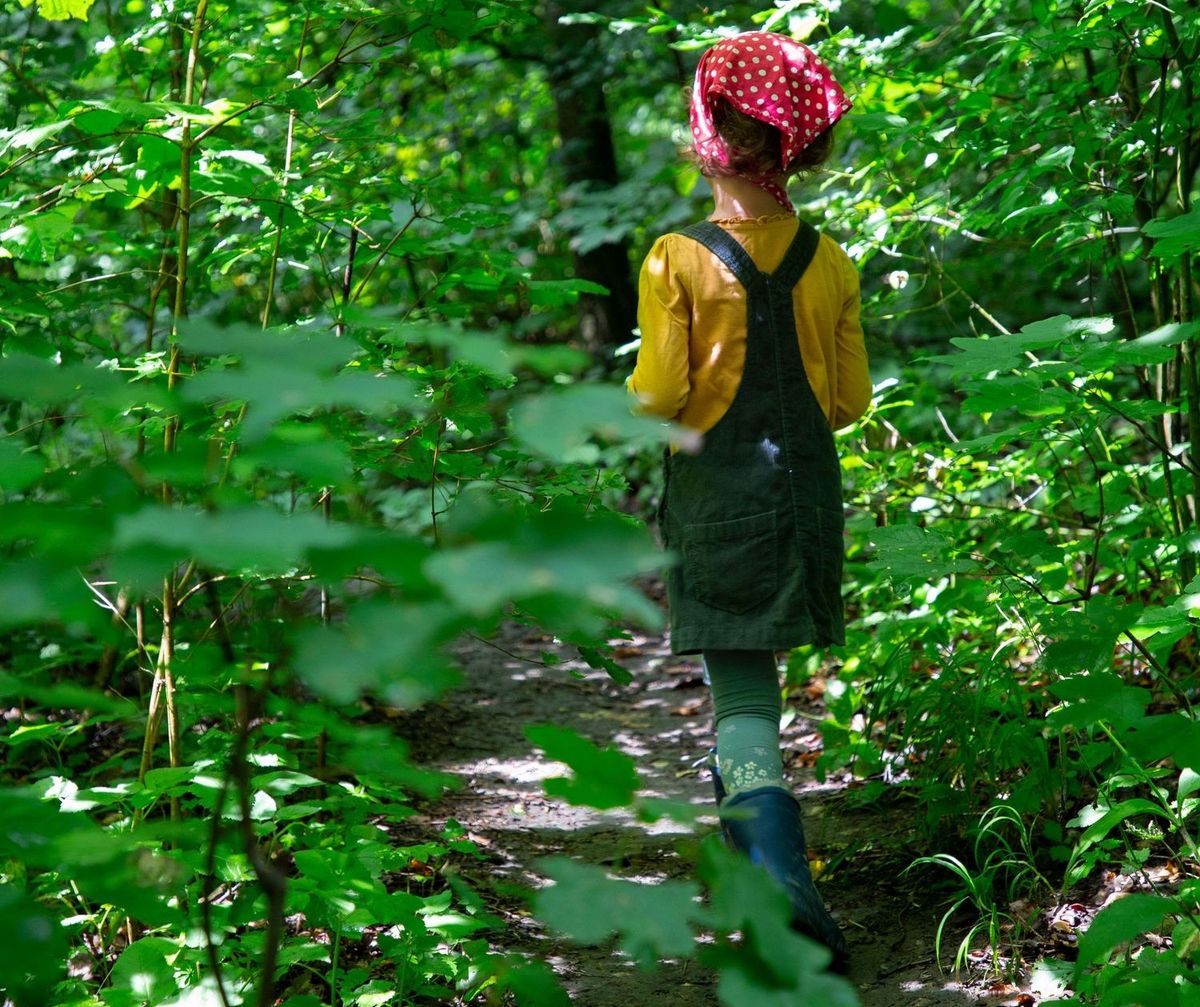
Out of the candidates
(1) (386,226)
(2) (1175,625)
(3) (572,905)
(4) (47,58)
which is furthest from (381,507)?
(3) (572,905)

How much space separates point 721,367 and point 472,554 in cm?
188

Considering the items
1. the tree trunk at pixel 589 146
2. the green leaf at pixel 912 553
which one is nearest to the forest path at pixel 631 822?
the green leaf at pixel 912 553

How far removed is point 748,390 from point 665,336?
8.8 inches

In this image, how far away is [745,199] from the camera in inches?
104

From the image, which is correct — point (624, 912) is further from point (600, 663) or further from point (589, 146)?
point (589, 146)

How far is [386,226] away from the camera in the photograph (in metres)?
6.27

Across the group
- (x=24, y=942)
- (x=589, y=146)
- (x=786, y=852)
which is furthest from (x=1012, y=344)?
(x=589, y=146)

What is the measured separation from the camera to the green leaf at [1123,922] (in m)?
1.67

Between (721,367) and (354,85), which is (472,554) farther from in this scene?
(354,85)

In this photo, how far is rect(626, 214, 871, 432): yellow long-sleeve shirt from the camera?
2570 millimetres

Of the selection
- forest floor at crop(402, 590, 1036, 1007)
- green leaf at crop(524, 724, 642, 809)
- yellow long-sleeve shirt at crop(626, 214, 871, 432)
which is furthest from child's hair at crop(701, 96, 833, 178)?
green leaf at crop(524, 724, 642, 809)

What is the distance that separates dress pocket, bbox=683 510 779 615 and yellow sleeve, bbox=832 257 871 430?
40 centimetres

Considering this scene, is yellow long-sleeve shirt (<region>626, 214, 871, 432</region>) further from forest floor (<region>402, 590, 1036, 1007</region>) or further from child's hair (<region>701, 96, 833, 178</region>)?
forest floor (<region>402, 590, 1036, 1007</region>)

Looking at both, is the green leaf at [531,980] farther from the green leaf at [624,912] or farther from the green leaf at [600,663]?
the green leaf at [600,663]
